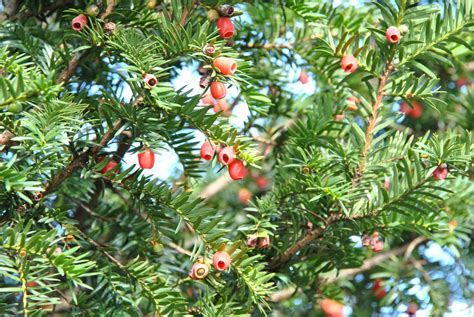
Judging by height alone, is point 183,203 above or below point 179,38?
below

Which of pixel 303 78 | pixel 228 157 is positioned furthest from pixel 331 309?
pixel 228 157

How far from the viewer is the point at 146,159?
80 cm

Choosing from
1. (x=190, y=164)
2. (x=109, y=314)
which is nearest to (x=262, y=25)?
(x=190, y=164)

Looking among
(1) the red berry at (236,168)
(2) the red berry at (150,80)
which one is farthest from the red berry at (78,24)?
(1) the red berry at (236,168)

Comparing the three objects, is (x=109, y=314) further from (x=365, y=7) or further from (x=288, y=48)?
(x=365, y=7)

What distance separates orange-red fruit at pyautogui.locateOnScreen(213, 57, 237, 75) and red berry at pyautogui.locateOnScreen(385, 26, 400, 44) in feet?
0.68

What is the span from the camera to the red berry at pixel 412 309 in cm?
131

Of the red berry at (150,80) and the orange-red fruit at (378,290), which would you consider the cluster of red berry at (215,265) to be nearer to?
the red berry at (150,80)

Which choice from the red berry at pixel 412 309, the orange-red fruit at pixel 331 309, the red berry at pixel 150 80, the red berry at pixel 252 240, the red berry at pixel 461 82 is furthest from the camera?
the red berry at pixel 461 82

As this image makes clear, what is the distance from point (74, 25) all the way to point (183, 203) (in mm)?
240

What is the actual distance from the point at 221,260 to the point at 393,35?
33cm

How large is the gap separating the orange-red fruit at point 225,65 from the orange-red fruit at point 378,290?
0.77m

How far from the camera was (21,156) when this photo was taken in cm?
83

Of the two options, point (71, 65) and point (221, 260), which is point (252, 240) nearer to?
point (221, 260)
